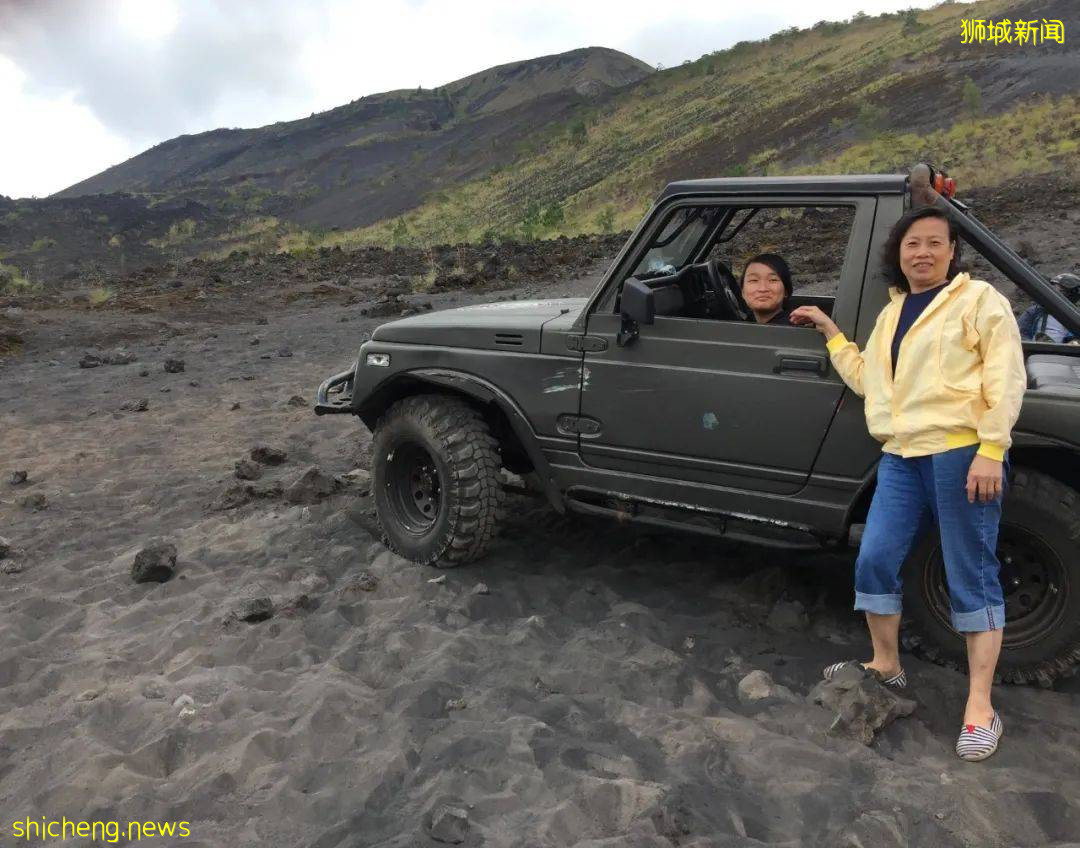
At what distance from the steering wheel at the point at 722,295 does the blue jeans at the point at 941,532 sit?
45.9 inches

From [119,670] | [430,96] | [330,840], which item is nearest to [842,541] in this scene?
[330,840]

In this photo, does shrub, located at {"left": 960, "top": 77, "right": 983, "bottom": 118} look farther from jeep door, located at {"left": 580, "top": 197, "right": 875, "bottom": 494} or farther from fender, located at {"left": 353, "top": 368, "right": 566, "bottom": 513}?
fender, located at {"left": 353, "top": 368, "right": 566, "bottom": 513}

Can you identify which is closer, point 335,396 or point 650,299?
point 650,299

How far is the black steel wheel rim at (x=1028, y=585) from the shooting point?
3.18 metres

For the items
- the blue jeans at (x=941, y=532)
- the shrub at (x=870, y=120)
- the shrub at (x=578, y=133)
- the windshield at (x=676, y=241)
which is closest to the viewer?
the blue jeans at (x=941, y=532)

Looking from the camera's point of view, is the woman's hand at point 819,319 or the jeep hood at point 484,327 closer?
the woman's hand at point 819,319

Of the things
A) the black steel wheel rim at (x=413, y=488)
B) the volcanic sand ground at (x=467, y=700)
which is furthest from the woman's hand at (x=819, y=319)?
the black steel wheel rim at (x=413, y=488)

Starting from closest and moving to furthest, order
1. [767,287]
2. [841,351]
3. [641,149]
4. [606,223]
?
[841,351] → [767,287] → [606,223] → [641,149]

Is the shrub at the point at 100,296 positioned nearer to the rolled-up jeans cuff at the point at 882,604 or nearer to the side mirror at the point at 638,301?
the side mirror at the point at 638,301

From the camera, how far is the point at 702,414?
12.1ft

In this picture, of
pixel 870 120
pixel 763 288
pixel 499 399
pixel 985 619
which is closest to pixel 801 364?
pixel 763 288

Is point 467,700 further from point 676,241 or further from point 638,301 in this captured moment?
point 676,241

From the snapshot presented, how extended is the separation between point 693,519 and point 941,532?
119 cm

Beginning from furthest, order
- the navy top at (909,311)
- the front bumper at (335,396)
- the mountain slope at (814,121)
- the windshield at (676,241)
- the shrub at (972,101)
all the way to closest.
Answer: the shrub at (972,101)
the mountain slope at (814,121)
the front bumper at (335,396)
the windshield at (676,241)
the navy top at (909,311)
